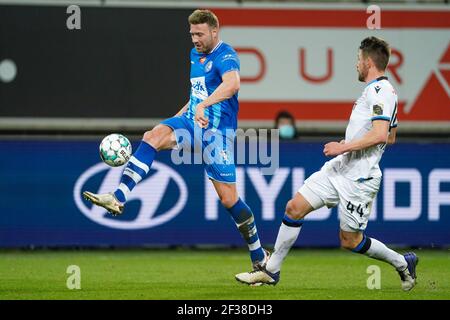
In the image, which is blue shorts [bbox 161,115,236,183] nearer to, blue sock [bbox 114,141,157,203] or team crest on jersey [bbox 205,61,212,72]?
blue sock [bbox 114,141,157,203]

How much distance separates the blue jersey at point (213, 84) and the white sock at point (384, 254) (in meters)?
1.56

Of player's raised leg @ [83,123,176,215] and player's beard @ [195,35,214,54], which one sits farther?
player's beard @ [195,35,214,54]

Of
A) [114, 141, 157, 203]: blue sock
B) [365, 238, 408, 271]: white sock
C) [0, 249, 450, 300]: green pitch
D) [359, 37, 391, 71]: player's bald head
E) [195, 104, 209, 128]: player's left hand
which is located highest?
[359, 37, 391, 71]: player's bald head

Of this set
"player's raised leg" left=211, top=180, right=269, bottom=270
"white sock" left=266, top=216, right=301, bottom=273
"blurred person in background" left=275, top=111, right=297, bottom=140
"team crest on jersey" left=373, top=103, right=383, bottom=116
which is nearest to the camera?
"team crest on jersey" left=373, top=103, right=383, bottom=116

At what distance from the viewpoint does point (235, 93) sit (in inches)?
326

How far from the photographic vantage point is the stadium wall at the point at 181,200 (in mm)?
11664

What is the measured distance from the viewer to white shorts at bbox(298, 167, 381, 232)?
7809 mm

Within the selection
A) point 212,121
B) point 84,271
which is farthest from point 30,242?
point 212,121

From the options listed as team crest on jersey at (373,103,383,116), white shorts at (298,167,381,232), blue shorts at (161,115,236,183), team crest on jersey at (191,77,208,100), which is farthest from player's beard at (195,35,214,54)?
team crest on jersey at (373,103,383,116)

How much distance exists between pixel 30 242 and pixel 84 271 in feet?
7.23

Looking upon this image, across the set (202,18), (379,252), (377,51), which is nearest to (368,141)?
(377,51)

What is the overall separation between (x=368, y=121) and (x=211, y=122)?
1.38 metres

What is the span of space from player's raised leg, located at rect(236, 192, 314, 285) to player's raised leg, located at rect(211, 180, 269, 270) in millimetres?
310

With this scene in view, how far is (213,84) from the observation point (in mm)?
8430
